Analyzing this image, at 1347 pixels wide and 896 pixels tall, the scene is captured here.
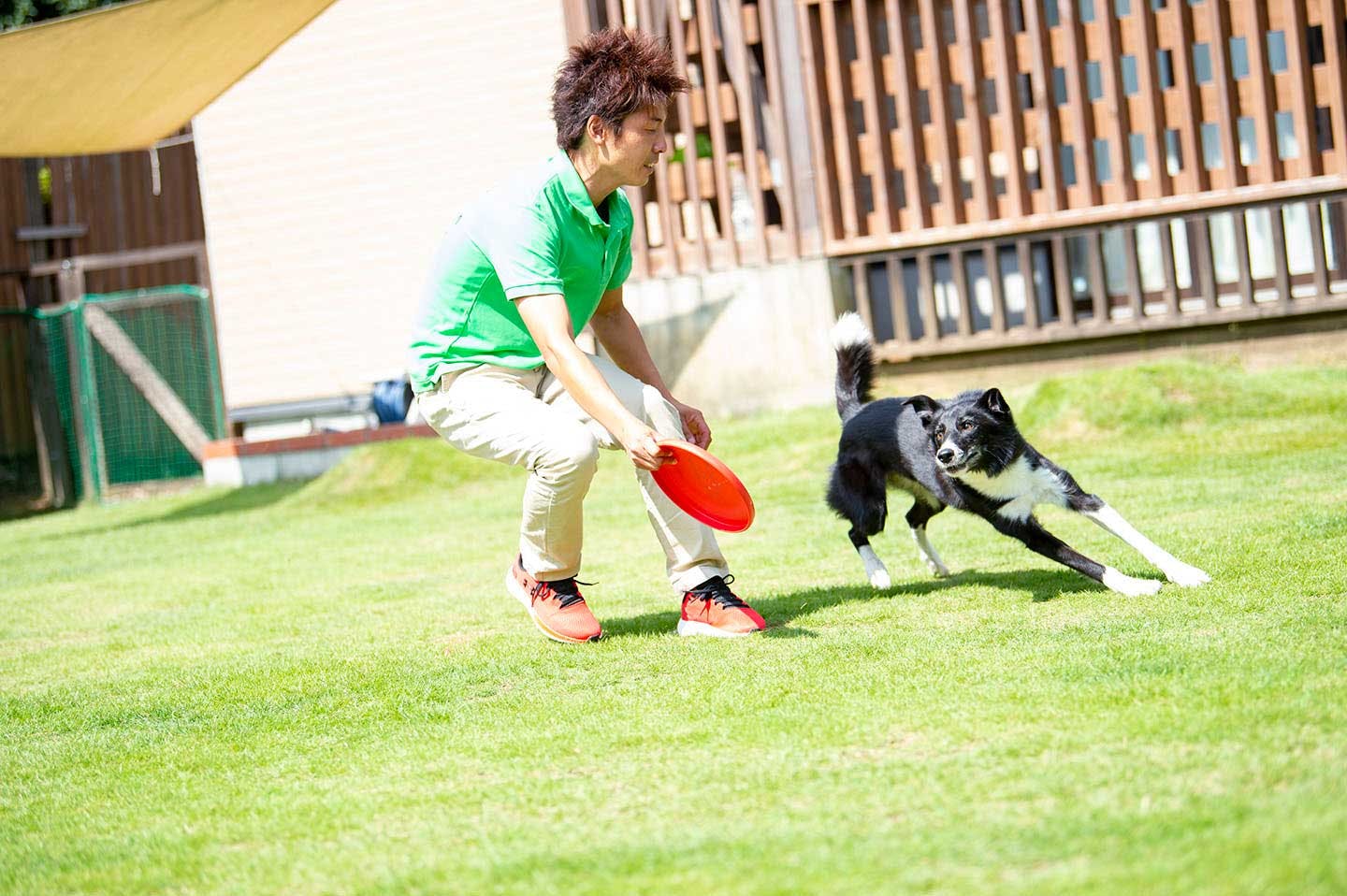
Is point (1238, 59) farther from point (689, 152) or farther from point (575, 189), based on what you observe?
point (575, 189)

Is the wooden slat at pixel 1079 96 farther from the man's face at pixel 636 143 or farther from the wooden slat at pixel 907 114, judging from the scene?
the man's face at pixel 636 143

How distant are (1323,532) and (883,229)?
6.29 m

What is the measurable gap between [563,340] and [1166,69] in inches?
297

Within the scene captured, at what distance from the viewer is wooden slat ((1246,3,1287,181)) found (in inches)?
372

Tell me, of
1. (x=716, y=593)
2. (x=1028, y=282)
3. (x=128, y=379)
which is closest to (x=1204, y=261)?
(x=1028, y=282)

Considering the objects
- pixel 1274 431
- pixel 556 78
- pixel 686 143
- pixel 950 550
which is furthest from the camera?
pixel 686 143

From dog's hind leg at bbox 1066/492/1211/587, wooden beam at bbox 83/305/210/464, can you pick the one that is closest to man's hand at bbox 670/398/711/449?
dog's hind leg at bbox 1066/492/1211/587

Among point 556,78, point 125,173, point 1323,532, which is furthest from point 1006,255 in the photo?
point 125,173

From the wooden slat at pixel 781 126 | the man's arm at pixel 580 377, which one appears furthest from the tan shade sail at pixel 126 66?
the man's arm at pixel 580 377

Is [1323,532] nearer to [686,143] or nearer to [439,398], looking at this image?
[439,398]

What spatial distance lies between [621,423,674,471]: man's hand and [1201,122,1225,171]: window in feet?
24.6

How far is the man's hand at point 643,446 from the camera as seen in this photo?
145 inches

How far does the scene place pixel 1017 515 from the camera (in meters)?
4.32

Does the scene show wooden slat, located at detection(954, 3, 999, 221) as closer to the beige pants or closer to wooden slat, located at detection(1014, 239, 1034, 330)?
wooden slat, located at detection(1014, 239, 1034, 330)
